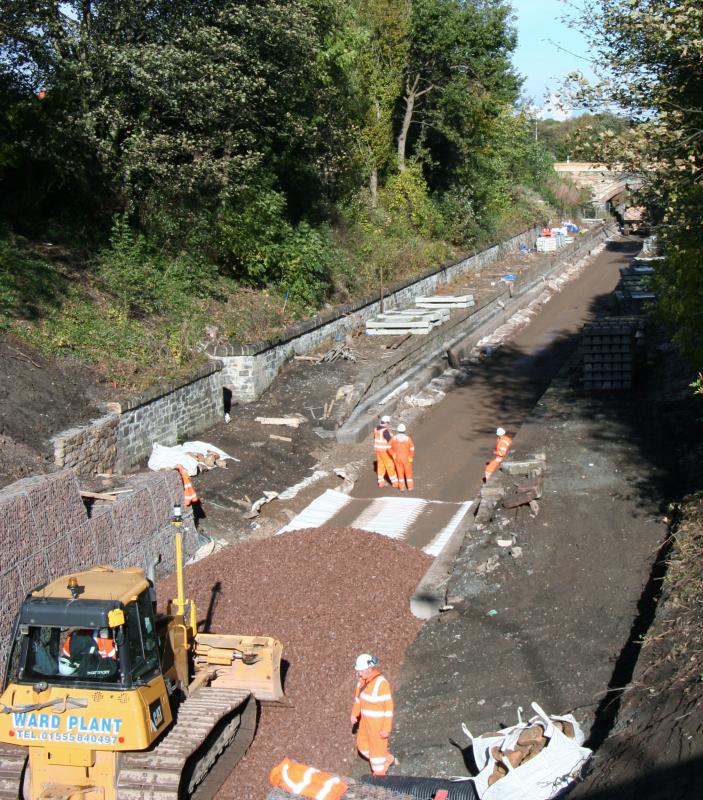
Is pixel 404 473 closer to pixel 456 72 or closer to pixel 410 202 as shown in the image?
pixel 410 202

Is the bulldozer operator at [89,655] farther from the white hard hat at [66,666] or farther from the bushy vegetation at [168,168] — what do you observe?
the bushy vegetation at [168,168]

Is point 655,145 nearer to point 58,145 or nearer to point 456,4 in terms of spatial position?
point 58,145

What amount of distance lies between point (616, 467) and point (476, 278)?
91.6 ft

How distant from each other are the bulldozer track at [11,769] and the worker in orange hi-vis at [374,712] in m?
3.08

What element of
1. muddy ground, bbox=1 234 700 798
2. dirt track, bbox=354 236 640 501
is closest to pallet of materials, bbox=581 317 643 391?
muddy ground, bbox=1 234 700 798

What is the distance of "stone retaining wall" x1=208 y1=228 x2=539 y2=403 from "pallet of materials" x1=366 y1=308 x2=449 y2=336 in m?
0.50

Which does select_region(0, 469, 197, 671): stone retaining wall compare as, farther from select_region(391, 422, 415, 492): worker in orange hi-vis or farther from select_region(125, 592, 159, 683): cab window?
select_region(391, 422, 415, 492): worker in orange hi-vis

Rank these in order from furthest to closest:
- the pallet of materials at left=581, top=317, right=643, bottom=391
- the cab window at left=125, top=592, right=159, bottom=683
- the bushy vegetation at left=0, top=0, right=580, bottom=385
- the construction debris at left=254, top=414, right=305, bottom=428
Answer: the pallet of materials at left=581, top=317, right=643, bottom=391, the construction debris at left=254, top=414, right=305, bottom=428, the bushy vegetation at left=0, top=0, right=580, bottom=385, the cab window at left=125, top=592, right=159, bottom=683

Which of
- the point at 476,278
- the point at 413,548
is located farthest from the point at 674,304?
the point at 476,278

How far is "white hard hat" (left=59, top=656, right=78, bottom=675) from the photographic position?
7.55m

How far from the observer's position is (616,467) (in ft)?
54.2

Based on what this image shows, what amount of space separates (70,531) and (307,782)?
5514mm

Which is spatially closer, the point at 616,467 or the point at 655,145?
the point at 655,145

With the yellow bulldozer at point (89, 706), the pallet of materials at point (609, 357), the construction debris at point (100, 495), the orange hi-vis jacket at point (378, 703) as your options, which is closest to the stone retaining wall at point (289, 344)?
the pallet of materials at point (609, 357)
